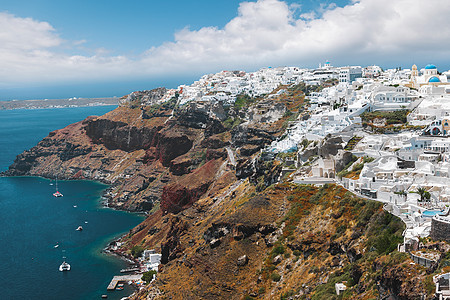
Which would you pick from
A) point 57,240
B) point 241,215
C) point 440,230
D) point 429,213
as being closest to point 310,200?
point 241,215

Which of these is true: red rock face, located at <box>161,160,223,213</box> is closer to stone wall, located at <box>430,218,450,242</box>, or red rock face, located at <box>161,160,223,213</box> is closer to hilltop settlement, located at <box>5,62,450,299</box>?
hilltop settlement, located at <box>5,62,450,299</box>

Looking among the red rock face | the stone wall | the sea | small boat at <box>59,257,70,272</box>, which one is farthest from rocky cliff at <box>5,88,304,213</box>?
the stone wall

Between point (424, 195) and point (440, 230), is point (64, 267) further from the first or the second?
point (440, 230)

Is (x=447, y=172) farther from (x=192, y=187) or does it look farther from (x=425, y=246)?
(x=192, y=187)

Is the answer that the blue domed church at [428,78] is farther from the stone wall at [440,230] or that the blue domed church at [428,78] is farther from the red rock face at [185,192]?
the stone wall at [440,230]

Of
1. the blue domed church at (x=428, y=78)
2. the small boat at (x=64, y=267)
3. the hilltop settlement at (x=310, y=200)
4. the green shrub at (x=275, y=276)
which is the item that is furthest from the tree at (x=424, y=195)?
the small boat at (x=64, y=267)
